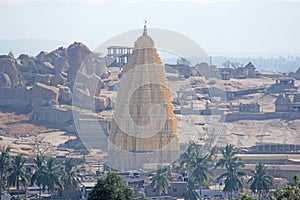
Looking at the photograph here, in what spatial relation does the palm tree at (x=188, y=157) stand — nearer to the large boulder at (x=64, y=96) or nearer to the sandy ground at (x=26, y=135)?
the sandy ground at (x=26, y=135)

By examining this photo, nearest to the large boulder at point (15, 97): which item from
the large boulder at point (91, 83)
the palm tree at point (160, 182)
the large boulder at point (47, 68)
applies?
the large boulder at point (91, 83)

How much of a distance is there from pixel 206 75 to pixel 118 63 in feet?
35.9

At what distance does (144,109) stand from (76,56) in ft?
121

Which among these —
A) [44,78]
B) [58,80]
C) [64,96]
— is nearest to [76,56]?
[58,80]

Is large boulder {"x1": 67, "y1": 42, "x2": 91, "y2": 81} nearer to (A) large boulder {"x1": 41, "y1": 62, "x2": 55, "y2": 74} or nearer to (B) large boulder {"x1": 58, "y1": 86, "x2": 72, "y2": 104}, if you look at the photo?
(A) large boulder {"x1": 41, "y1": 62, "x2": 55, "y2": 74}

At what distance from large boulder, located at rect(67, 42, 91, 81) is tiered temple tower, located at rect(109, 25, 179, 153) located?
33.0 m

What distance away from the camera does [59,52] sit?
103062 mm

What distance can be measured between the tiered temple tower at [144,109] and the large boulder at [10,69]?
34.2 metres

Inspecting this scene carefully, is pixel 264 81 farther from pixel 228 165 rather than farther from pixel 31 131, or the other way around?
pixel 228 165

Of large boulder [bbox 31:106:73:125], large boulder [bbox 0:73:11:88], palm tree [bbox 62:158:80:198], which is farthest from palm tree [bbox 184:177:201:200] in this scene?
large boulder [bbox 0:73:11:88]

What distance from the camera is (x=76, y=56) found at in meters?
92.6

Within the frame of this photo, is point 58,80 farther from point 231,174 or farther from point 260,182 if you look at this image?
point 260,182

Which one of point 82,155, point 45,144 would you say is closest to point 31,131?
point 45,144

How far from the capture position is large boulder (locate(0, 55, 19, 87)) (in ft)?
297
